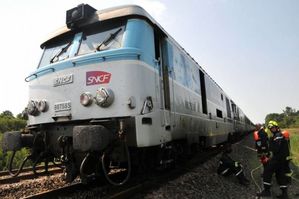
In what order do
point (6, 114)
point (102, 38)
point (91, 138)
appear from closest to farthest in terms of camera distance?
1. point (91, 138)
2. point (102, 38)
3. point (6, 114)

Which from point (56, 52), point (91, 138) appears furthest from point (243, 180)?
point (56, 52)

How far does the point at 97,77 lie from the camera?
584cm

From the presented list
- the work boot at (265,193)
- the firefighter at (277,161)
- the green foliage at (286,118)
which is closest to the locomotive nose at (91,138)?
the work boot at (265,193)

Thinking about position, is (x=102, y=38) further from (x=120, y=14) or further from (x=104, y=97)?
(x=104, y=97)

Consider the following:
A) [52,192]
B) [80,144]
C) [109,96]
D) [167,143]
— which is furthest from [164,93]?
[52,192]

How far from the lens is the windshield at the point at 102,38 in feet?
20.0

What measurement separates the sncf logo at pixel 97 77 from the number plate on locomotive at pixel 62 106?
1.87 feet

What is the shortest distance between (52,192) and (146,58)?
9.80ft

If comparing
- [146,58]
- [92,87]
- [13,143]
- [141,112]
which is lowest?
[13,143]

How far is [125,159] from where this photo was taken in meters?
5.64

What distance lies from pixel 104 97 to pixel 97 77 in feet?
1.60

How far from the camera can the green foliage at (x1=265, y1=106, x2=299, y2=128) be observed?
10221 cm

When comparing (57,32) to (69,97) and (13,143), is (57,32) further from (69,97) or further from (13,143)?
(13,143)

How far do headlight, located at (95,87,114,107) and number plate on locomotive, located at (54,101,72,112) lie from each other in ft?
2.48
